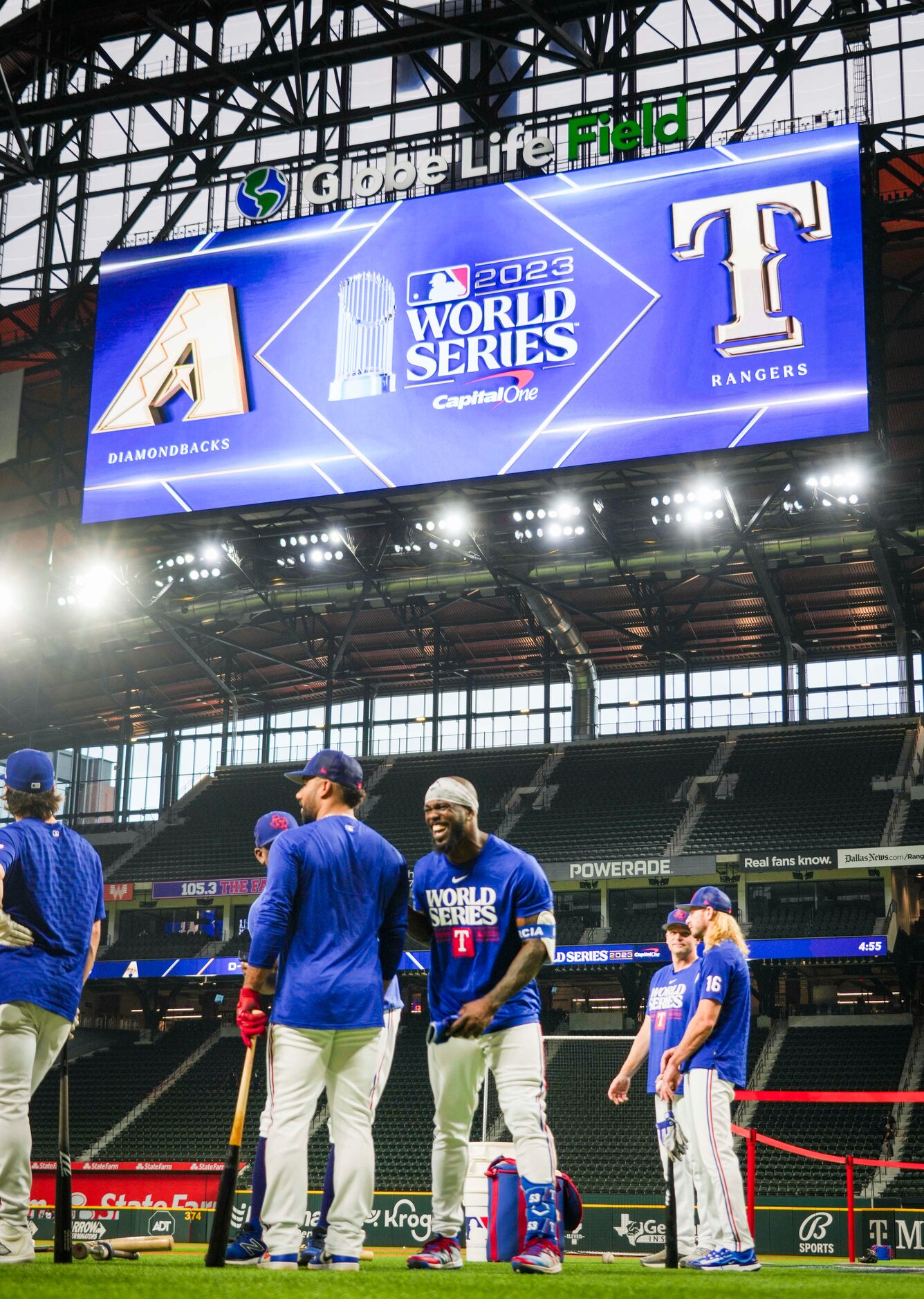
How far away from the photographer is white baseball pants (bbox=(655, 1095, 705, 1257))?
24.7 feet

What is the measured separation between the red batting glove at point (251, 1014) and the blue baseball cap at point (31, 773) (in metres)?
1.20

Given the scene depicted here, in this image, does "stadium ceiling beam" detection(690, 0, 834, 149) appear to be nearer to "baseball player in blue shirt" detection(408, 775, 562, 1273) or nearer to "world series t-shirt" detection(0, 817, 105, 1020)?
"baseball player in blue shirt" detection(408, 775, 562, 1273)

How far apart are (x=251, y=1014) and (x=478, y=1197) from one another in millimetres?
5085

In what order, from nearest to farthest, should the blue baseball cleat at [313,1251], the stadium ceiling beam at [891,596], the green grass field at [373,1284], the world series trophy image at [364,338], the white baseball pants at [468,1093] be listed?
the green grass field at [373,1284]
the white baseball pants at [468,1093]
the blue baseball cleat at [313,1251]
the world series trophy image at [364,338]
the stadium ceiling beam at [891,596]

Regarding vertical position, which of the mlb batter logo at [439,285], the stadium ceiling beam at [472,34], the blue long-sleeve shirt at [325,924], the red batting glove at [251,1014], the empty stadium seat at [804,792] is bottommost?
the red batting glove at [251,1014]

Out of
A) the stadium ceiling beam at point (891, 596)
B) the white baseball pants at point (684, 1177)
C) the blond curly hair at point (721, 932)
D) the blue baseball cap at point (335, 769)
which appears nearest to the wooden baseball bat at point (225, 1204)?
the blue baseball cap at point (335, 769)

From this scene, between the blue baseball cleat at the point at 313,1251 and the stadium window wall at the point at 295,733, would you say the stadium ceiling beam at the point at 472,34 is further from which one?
the stadium window wall at the point at 295,733

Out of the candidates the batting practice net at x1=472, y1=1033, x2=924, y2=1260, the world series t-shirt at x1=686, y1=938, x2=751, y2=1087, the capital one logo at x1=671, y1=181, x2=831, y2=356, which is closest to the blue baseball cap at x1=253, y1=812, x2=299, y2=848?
the world series t-shirt at x1=686, y1=938, x2=751, y2=1087

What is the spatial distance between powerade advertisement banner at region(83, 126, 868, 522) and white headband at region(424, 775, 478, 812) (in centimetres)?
1195

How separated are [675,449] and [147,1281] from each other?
14.3 meters

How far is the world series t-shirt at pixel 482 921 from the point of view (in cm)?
588

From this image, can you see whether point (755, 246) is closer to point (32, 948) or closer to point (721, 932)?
point (721, 932)

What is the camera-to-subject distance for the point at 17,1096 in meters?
5.27

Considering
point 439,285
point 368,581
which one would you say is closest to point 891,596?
point 368,581
